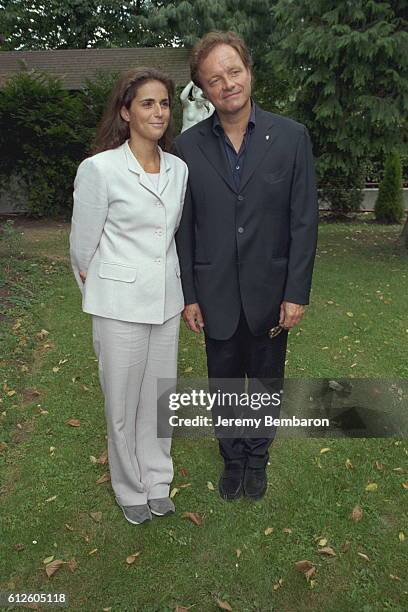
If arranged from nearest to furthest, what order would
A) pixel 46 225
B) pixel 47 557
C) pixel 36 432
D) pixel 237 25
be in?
pixel 47 557 < pixel 36 432 < pixel 46 225 < pixel 237 25

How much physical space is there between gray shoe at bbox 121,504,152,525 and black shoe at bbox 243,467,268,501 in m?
0.54

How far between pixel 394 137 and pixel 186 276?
6013 mm

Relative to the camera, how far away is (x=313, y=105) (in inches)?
324

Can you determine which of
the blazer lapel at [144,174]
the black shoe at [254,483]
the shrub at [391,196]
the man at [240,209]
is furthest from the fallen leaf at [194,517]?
the shrub at [391,196]

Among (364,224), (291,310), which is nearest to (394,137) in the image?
(364,224)

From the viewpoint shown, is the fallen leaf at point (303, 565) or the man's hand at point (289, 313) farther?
the man's hand at point (289, 313)

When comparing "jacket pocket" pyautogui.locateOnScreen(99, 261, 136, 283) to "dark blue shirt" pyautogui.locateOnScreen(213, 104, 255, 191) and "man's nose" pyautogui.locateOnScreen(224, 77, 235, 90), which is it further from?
"man's nose" pyautogui.locateOnScreen(224, 77, 235, 90)

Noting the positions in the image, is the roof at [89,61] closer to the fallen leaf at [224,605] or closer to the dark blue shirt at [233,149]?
the dark blue shirt at [233,149]

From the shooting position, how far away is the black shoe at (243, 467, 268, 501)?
2967 mm

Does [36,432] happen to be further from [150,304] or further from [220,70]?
[220,70]

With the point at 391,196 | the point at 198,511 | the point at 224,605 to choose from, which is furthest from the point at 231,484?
the point at 391,196

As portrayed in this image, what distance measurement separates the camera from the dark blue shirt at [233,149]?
247cm

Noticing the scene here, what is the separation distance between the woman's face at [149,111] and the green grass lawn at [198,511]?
1878mm

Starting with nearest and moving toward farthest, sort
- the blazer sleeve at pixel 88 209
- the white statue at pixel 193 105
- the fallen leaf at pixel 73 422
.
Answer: the blazer sleeve at pixel 88 209 < the fallen leaf at pixel 73 422 < the white statue at pixel 193 105
